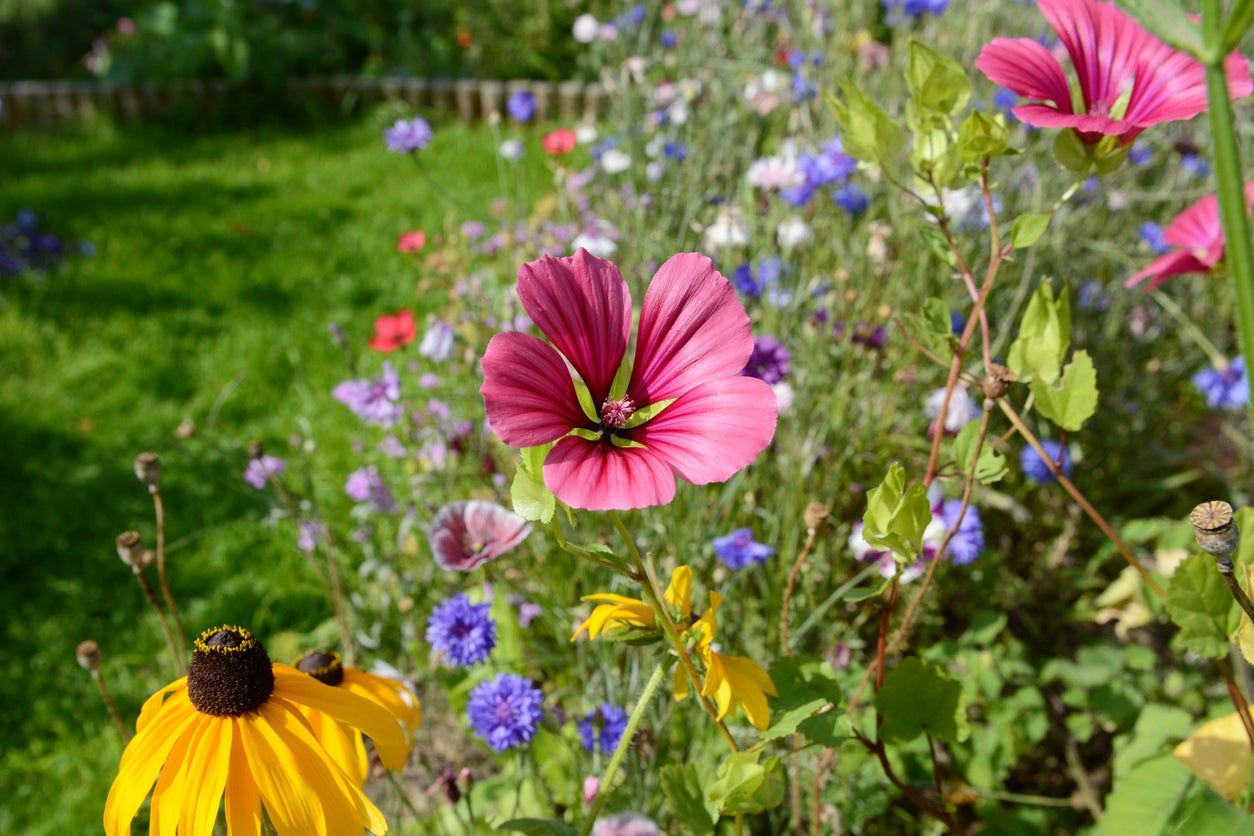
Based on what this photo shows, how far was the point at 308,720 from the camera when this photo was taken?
91 centimetres

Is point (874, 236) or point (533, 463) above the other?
point (533, 463)

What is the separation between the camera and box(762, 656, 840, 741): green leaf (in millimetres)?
954

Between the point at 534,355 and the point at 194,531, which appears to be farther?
the point at 194,531

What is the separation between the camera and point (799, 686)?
3.27 feet

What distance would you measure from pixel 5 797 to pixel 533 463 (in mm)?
1599

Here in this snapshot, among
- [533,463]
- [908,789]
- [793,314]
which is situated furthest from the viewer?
[793,314]

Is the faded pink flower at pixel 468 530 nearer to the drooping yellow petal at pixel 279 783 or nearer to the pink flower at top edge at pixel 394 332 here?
the drooping yellow petal at pixel 279 783

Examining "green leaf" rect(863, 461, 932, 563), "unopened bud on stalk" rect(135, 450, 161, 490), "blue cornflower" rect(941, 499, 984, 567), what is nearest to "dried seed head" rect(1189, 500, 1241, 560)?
"green leaf" rect(863, 461, 932, 563)

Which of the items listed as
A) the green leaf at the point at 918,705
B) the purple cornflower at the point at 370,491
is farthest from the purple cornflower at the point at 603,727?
the purple cornflower at the point at 370,491

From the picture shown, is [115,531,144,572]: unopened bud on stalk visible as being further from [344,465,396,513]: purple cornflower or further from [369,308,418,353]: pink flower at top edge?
[369,308,418,353]: pink flower at top edge

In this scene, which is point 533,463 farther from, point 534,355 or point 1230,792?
point 1230,792

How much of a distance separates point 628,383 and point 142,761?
0.50 m

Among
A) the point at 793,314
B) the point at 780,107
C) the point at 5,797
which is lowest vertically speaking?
the point at 5,797

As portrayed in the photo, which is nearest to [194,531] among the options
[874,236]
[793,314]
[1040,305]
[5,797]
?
[5,797]
